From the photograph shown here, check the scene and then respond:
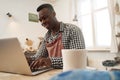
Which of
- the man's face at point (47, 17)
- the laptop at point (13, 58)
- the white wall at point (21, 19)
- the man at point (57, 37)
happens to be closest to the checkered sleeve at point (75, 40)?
the man at point (57, 37)

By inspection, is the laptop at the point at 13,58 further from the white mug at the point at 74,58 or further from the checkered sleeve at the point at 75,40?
the checkered sleeve at the point at 75,40

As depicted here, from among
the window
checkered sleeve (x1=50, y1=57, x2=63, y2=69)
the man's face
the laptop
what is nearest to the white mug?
the laptop

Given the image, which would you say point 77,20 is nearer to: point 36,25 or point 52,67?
point 36,25

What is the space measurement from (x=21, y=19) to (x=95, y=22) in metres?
1.81

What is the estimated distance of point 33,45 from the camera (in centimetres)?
425

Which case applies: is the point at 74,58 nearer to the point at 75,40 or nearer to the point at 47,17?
the point at 75,40

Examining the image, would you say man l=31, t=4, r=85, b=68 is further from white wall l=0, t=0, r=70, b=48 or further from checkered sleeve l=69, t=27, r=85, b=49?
white wall l=0, t=0, r=70, b=48

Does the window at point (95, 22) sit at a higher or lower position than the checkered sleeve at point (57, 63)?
higher

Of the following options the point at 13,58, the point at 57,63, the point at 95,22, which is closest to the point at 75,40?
the point at 57,63

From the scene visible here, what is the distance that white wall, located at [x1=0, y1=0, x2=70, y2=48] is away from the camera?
3.79m

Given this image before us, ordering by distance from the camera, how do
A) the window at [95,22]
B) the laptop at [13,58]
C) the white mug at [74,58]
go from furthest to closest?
the window at [95,22] < the laptop at [13,58] < the white mug at [74,58]

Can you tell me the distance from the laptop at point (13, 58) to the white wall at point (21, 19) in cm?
279

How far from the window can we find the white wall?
0.50m

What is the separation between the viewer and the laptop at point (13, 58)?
902mm
